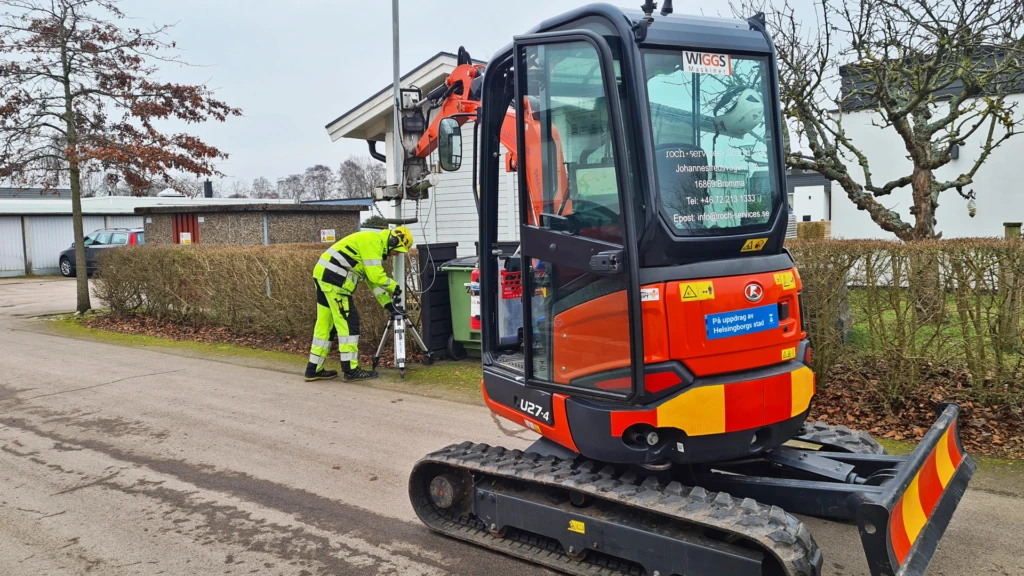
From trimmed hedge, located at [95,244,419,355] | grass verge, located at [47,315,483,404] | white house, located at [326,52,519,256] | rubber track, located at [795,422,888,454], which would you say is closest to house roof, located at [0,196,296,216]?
white house, located at [326,52,519,256]

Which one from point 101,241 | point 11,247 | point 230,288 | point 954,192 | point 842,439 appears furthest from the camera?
point 11,247

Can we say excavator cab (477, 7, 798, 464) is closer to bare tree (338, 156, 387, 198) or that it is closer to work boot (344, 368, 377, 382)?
work boot (344, 368, 377, 382)

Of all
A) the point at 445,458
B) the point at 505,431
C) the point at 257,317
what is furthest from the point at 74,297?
the point at 445,458

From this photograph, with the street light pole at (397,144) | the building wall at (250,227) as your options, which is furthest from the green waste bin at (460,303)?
the building wall at (250,227)

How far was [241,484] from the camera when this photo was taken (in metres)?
5.55

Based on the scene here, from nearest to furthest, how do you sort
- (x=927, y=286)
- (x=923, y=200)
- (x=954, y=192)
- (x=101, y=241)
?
(x=927, y=286), (x=923, y=200), (x=954, y=192), (x=101, y=241)

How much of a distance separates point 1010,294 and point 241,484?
6.03 metres

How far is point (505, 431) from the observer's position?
669cm

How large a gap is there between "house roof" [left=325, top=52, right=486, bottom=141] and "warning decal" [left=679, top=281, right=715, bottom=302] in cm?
1109

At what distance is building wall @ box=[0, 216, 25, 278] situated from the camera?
29969 mm

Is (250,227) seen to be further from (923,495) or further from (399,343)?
(923,495)

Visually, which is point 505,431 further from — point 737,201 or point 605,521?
point 737,201

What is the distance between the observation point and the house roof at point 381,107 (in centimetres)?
1441

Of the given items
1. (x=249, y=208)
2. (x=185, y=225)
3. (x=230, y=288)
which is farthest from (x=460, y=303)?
(x=185, y=225)
